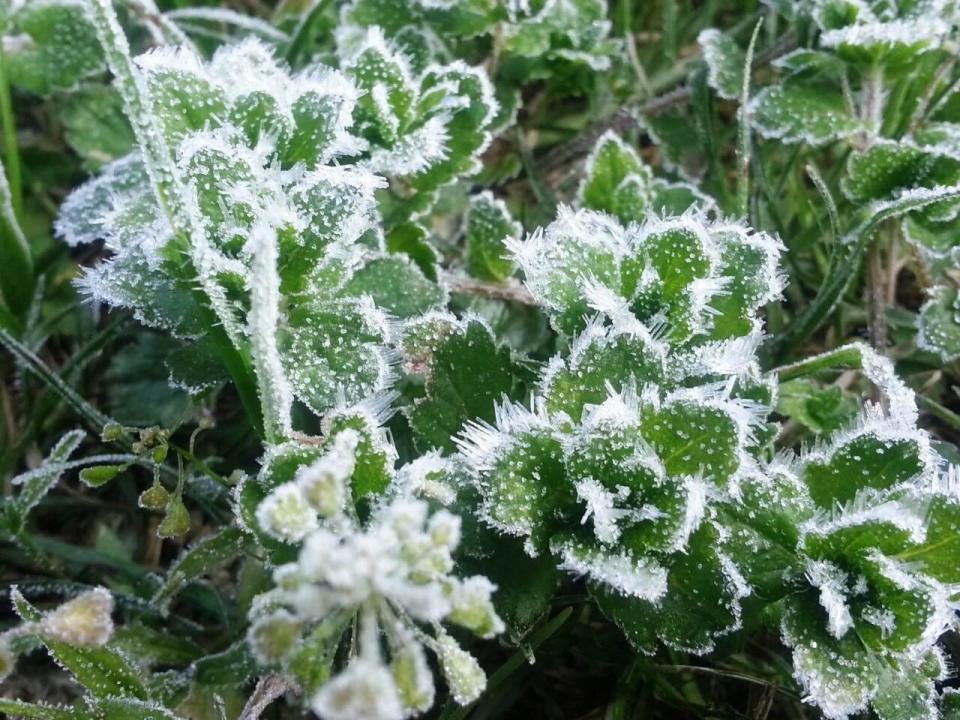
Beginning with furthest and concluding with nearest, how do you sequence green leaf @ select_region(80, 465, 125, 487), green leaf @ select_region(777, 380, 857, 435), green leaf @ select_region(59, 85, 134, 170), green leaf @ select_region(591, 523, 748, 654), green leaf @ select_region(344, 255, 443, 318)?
1. green leaf @ select_region(59, 85, 134, 170)
2. green leaf @ select_region(777, 380, 857, 435)
3. green leaf @ select_region(344, 255, 443, 318)
4. green leaf @ select_region(80, 465, 125, 487)
5. green leaf @ select_region(591, 523, 748, 654)

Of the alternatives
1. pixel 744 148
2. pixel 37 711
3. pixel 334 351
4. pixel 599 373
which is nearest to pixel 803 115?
pixel 744 148

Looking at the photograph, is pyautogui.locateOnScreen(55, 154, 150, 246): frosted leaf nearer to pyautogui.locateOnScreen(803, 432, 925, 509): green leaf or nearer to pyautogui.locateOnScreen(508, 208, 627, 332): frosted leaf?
pyautogui.locateOnScreen(508, 208, 627, 332): frosted leaf

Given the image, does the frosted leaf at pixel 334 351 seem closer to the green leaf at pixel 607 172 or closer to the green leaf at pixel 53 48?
the green leaf at pixel 607 172

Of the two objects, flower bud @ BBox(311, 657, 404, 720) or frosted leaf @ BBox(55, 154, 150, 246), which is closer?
flower bud @ BBox(311, 657, 404, 720)

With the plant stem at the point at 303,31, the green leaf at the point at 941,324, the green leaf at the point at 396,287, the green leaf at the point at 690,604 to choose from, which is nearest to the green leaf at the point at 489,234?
the green leaf at the point at 396,287

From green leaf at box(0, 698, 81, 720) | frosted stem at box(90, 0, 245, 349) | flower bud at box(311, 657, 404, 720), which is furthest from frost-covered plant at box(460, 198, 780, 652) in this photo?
green leaf at box(0, 698, 81, 720)

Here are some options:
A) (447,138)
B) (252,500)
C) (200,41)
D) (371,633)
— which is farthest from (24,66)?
(371,633)

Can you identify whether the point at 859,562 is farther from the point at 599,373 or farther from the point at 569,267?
the point at 569,267

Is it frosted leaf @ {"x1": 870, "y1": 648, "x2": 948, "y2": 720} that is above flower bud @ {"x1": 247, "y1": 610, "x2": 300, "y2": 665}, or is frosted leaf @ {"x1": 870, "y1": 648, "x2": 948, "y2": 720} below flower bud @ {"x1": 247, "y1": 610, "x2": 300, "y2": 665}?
below

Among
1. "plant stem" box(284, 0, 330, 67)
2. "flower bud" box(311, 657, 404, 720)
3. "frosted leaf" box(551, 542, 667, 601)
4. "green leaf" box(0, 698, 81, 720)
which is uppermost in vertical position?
"plant stem" box(284, 0, 330, 67)
